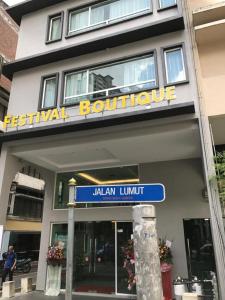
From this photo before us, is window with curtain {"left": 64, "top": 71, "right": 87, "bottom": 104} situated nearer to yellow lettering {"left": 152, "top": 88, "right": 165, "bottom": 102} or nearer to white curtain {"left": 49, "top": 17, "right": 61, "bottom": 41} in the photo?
white curtain {"left": 49, "top": 17, "right": 61, "bottom": 41}

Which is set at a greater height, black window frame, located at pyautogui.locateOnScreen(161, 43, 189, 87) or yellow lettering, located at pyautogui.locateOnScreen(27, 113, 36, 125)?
black window frame, located at pyautogui.locateOnScreen(161, 43, 189, 87)

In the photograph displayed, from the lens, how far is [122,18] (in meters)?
10.6

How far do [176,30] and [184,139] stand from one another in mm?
3690

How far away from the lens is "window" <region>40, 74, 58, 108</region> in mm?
10641

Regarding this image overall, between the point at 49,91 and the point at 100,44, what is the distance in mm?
2647

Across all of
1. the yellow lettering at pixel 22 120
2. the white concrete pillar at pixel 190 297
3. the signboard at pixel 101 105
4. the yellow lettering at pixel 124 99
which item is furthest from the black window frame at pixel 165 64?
the white concrete pillar at pixel 190 297

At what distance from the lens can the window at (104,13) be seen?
10617 mm

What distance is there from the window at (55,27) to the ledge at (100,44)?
3.49 ft

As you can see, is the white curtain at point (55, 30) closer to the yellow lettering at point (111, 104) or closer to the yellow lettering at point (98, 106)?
the yellow lettering at point (98, 106)

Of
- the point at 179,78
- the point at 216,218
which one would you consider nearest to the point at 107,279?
the point at 216,218

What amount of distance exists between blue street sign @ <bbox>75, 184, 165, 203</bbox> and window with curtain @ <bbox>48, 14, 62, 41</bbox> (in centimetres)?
898

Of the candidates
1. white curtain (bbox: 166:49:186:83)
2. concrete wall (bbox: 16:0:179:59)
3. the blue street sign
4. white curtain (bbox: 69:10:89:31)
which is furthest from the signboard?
the blue street sign

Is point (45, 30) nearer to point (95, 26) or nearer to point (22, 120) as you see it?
point (95, 26)

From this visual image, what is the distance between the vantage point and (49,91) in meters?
11.0
